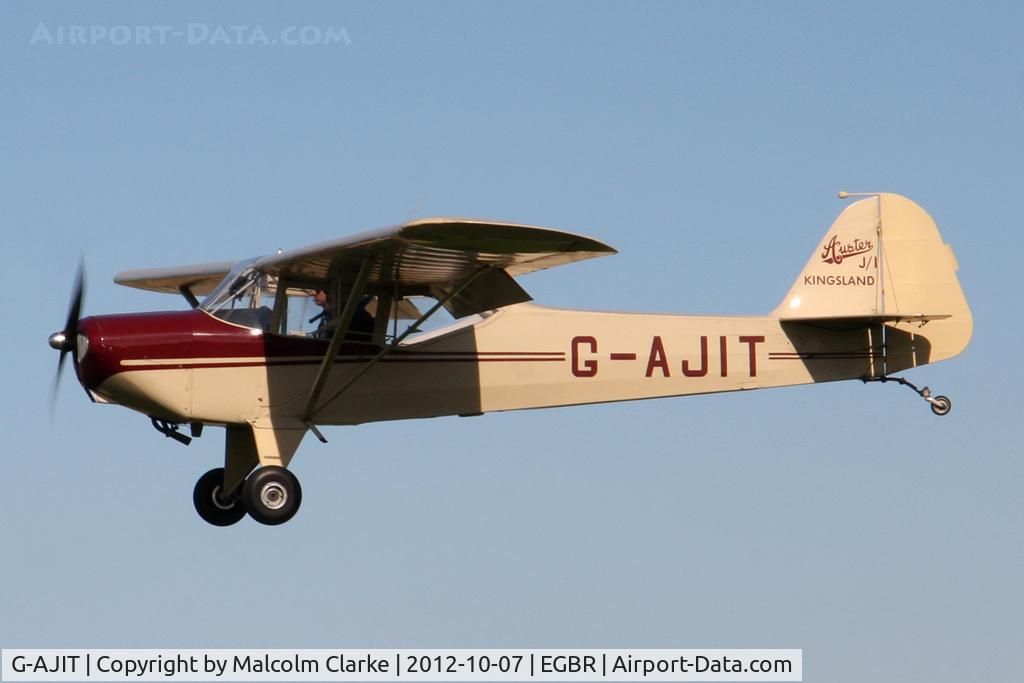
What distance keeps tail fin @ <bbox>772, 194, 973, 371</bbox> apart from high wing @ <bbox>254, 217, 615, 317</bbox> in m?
2.92

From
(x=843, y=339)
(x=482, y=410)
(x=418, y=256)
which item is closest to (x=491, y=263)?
(x=418, y=256)

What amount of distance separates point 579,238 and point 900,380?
186 inches

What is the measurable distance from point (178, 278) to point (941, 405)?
742cm

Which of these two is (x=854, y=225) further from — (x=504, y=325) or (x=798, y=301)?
(x=504, y=325)

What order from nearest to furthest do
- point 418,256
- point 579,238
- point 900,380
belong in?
point 579,238, point 418,256, point 900,380

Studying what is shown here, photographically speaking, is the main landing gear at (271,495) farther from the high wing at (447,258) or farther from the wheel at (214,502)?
the high wing at (447,258)

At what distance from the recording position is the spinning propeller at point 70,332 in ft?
48.9

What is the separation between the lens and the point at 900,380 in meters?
16.9

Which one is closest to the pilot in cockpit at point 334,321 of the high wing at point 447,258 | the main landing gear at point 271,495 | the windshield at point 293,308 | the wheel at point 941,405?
the windshield at point 293,308

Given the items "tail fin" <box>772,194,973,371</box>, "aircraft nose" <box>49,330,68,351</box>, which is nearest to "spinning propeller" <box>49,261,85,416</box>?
"aircraft nose" <box>49,330,68,351</box>

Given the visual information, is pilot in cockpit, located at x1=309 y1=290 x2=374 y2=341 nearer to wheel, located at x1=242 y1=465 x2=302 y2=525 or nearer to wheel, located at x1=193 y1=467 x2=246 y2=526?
wheel, located at x1=242 y1=465 x2=302 y2=525

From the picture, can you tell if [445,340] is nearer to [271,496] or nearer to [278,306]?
[278,306]

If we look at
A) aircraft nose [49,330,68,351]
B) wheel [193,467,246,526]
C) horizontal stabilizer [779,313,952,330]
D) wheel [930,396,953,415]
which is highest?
horizontal stabilizer [779,313,952,330]

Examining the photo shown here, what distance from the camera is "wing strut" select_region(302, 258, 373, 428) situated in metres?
14.7
